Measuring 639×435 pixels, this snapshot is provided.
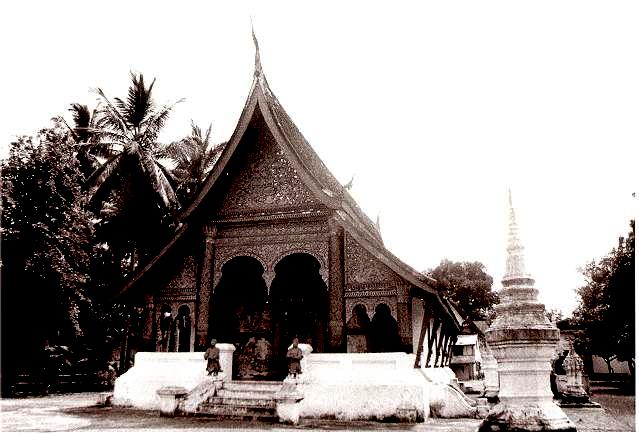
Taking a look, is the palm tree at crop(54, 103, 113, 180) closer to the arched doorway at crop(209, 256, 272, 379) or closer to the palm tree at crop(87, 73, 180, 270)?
the palm tree at crop(87, 73, 180, 270)

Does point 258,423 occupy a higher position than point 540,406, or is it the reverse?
point 540,406

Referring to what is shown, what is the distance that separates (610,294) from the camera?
21.8m

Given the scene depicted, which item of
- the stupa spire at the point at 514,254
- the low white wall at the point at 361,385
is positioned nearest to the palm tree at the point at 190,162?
the low white wall at the point at 361,385

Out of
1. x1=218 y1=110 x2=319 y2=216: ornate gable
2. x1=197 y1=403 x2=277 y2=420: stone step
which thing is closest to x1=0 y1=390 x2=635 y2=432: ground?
x1=197 y1=403 x2=277 y2=420: stone step

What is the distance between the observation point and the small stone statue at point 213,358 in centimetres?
1216

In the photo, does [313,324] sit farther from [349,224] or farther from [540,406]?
[540,406]

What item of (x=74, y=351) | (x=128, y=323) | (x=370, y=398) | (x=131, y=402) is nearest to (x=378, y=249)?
(x=370, y=398)

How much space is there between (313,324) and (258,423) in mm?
4216

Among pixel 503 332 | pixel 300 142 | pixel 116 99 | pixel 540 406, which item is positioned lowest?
pixel 540 406

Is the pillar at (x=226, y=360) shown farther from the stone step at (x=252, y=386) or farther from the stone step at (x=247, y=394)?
the stone step at (x=247, y=394)

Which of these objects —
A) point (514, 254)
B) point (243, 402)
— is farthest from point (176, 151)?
point (514, 254)

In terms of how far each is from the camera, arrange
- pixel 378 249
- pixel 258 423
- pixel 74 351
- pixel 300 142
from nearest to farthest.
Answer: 1. pixel 258 423
2. pixel 378 249
3. pixel 300 142
4. pixel 74 351

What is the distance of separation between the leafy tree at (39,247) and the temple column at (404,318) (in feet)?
36.0

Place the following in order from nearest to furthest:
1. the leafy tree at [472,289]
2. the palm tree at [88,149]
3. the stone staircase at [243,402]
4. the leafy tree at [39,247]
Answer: the stone staircase at [243,402] → the leafy tree at [39,247] → the palm tree at [88,149] → the leafy tree at [472,289]
